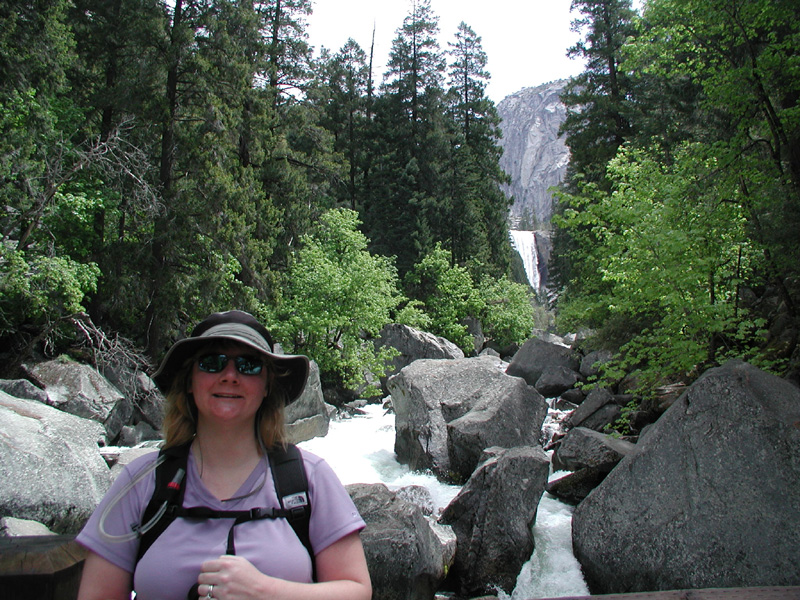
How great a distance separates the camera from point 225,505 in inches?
70.4

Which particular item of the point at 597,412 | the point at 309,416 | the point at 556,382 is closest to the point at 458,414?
the point at 597,412

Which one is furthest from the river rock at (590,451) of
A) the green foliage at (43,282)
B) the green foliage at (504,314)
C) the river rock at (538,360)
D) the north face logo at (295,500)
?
the green foliage at (504,314)

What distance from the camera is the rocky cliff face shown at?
163500 mm

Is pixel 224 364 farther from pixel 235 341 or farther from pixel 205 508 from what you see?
pixel 205 508

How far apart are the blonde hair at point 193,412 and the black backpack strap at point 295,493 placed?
0.13 m

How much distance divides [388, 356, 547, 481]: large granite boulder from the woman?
7.55 meters

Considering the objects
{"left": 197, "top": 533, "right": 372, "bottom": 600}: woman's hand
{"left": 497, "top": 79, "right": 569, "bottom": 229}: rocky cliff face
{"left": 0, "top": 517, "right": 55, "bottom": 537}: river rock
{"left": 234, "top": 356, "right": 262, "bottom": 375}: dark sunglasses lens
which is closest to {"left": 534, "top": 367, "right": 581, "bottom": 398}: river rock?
{"left": 0, "top": 517, "right": 55, "bottom": 537}: river rock

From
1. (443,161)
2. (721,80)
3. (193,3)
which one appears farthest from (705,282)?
(443,161)

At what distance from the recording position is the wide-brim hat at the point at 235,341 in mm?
1981

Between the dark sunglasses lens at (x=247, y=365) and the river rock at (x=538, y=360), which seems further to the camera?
the river rock at (x=538, y=360)

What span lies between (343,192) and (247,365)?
3260 centimetres

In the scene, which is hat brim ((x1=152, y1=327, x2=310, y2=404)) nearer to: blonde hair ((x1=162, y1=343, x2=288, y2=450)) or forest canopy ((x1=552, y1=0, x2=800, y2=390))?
blonde hair ((x1=162, y1=343, x2=288, y2=450))

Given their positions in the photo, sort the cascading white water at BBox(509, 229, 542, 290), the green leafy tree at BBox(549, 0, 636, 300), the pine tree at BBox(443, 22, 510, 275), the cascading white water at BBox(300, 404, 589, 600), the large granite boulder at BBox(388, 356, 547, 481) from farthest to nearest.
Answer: the cascading white water at BBox(509, 229, 542, 290) → the pine tree at BBox(443, 22, 510, 275) → the green leafy tree at BBox(549, 0, 636, 300) → the large granite boulder at BBox(388, 356, 547, 481) → the cascading white water at BBox(300, 404, 589, 600)

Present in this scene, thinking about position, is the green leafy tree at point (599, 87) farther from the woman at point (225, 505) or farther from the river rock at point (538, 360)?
the woman at point (225, 505)
